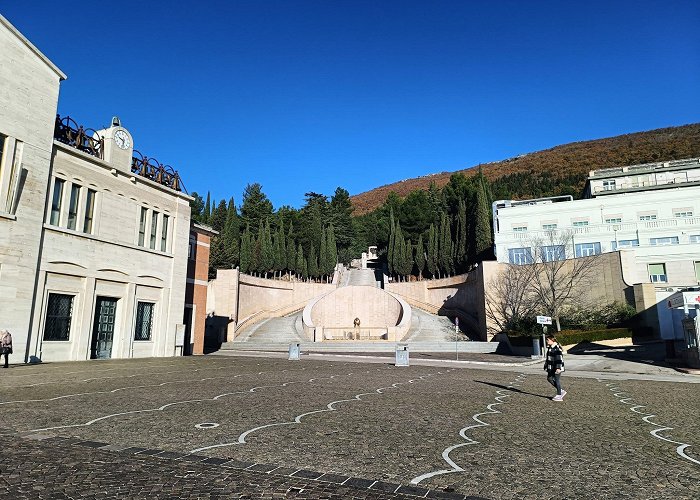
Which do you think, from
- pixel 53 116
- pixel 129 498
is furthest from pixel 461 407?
pixel 53 116

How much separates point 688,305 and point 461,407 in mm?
16436

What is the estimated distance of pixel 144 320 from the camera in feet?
88.3

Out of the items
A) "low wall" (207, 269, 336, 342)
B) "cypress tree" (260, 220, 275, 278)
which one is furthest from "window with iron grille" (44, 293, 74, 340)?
"cypress tree" (260, 220, 275, 278)

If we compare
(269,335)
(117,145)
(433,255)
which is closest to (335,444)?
(117,145)

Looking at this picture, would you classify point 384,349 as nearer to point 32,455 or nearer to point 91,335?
point 91,335

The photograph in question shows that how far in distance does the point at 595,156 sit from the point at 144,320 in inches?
5466

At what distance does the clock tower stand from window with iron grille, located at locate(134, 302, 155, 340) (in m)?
7.70

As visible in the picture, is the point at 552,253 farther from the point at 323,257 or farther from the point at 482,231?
the point at 323,257

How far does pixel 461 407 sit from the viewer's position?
10.3 metres

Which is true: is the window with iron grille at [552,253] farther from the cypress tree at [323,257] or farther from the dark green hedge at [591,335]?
the cypress tree at [323,257]

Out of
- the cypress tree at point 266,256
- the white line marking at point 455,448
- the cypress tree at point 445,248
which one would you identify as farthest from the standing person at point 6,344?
the cypress tree at point 445,248

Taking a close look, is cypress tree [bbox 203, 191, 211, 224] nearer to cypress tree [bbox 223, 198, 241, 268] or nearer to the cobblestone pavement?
cypress tree [bbox 223, 198, 241, 268]

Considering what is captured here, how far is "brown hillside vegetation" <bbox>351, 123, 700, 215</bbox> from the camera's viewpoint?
377 ft

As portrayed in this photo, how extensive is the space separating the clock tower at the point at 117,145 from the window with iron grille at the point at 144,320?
25.2ft
